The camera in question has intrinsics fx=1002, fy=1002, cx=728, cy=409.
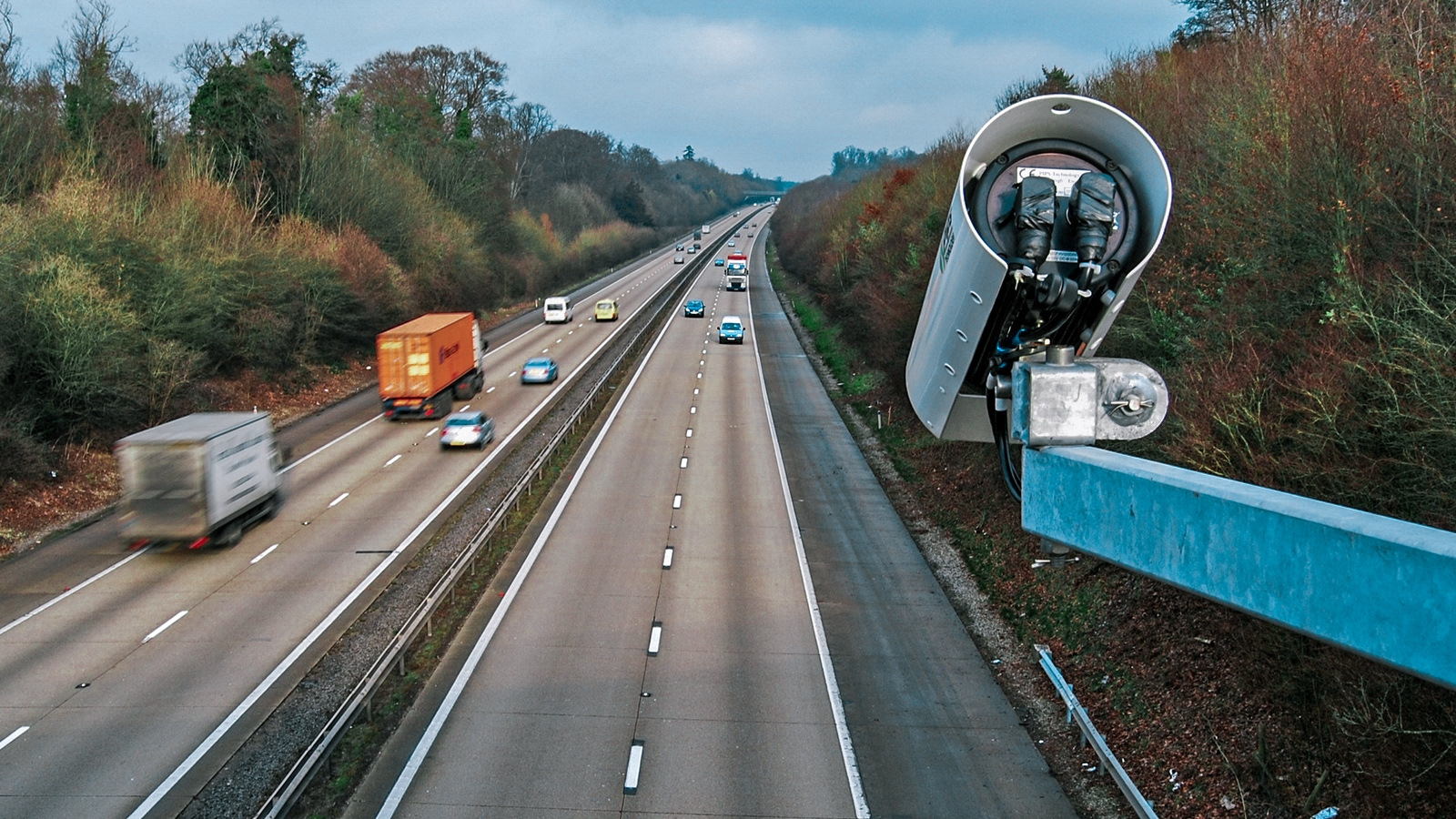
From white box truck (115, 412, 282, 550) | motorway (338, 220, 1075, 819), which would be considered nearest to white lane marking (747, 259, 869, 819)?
motorway (338, 220, 1075, 819)

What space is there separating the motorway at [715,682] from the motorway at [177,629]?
2779 mm

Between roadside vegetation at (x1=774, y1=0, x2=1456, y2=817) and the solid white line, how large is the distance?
22.2 feet

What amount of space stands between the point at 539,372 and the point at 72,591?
25.7 metres

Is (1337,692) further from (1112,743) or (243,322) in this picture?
(243,322)

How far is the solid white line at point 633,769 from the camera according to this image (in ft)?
42.5

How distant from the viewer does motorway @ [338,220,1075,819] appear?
1301cm

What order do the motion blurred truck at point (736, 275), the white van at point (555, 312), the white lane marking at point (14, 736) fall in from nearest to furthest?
the white lane marking at point (14, 736) → the white van at point (555, 312) → the motion blurred truck at point (736, 275)

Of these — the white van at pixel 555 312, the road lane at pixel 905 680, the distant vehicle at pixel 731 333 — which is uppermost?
the white van at pixel 555 312

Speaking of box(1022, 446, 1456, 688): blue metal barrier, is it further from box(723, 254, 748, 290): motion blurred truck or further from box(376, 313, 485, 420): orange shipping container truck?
box(723, 254, 748, 290): motion blurred truck

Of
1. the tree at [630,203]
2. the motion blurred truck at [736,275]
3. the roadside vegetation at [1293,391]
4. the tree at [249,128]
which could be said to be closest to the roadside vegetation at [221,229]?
the tree at [249,128]

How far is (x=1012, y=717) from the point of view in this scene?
15.6m

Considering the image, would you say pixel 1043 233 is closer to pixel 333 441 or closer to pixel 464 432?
pixel 464 432

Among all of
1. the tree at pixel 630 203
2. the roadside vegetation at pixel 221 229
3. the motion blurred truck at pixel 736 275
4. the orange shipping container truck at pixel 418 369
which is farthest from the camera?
the tree at pixel 630 203

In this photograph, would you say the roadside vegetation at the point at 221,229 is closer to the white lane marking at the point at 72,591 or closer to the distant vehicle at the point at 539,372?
the white lane marking at the point at 72,591
